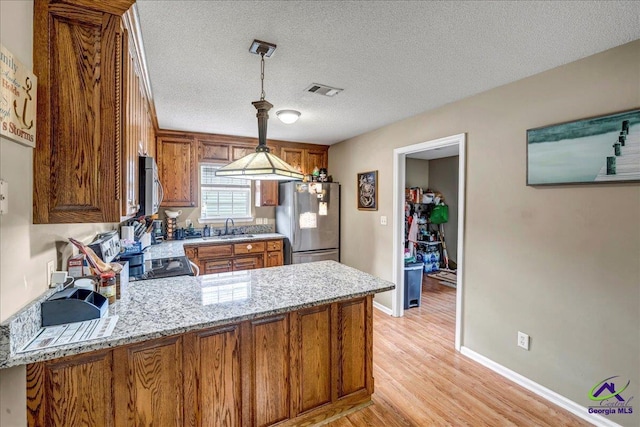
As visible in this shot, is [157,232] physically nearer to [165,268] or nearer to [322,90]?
[165,268]

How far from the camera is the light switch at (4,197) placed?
0.99 m

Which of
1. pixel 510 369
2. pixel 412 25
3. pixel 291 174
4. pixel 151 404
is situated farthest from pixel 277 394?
pixel 412 25

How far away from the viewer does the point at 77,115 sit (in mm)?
1231

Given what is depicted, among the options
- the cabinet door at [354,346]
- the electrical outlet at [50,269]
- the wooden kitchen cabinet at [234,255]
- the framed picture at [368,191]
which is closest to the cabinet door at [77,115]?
the electrical outlet at [50,269]

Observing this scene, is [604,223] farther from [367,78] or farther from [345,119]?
[345,119]

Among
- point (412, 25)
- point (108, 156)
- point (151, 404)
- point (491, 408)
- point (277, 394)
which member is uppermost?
point (412, 25)

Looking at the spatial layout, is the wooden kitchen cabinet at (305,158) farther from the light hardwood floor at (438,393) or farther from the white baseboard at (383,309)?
the light hardwood floor at (438,393)

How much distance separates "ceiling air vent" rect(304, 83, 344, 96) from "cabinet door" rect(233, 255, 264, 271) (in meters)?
2.47

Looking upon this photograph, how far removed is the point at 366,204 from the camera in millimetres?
4102

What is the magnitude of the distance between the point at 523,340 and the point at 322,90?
2583 millimetres

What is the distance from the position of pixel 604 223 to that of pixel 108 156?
2804mm

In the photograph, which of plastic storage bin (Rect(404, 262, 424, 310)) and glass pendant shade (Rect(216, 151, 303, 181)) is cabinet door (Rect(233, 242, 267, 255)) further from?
glass pendant shade (Rect(216, 151, 303, 181))

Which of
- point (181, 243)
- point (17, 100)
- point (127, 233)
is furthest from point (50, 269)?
point (181, 243)

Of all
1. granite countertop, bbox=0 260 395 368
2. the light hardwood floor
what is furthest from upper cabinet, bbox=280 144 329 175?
the light hardwood floor
